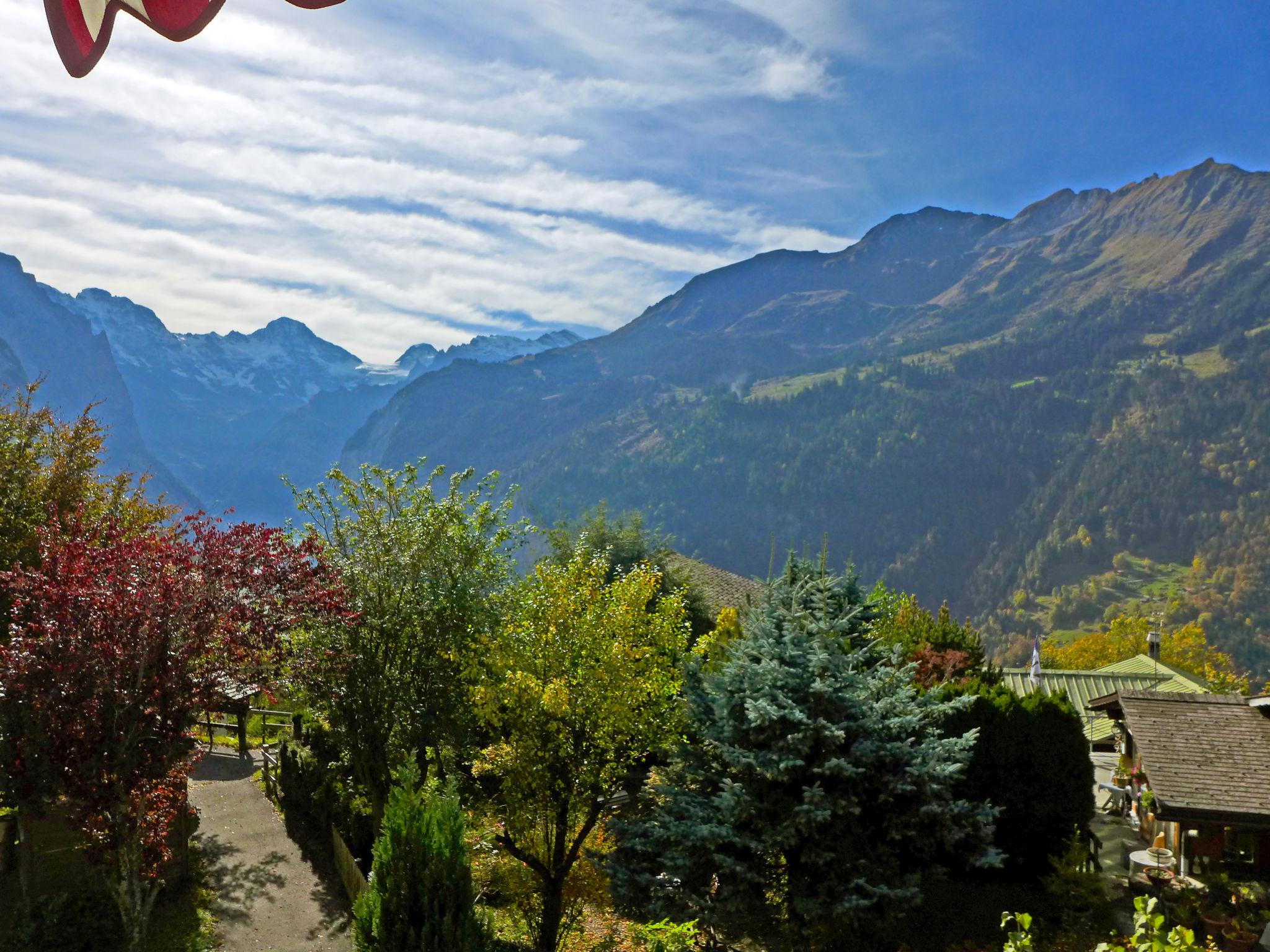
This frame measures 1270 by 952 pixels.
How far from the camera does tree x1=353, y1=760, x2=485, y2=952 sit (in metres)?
11.2

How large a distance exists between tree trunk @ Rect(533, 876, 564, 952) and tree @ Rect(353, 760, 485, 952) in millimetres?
2883

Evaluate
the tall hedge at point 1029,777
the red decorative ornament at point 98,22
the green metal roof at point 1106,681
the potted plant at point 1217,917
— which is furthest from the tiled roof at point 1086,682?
the red decorative ornament at point 98,22

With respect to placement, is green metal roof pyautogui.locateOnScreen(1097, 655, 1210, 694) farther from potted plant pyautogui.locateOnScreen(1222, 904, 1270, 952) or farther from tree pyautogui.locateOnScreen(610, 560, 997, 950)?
tree pyautogui.locateOnScreen(610, 560, 997, 950)

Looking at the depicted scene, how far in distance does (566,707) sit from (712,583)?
37082mm

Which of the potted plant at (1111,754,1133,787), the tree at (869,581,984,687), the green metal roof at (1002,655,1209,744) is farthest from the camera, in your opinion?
the green metal roof at (1002,655,1209,744)

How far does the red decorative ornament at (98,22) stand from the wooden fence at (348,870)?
15229 millimetres

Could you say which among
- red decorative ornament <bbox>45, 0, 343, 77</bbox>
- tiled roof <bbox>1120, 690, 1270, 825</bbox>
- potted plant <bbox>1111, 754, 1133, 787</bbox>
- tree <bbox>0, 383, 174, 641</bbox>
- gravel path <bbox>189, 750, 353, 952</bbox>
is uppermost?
tree <bbox>0, 383, 174, 641</bbox>

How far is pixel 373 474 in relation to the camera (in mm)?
17484

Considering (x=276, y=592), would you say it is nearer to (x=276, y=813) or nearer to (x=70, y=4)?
(x=276, y=813)

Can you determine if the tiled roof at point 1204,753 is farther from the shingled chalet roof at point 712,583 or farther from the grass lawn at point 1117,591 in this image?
the grass lawn at point 1117,591

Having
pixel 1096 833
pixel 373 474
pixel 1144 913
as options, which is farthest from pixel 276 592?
pixel 1096 833

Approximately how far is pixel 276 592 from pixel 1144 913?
12.4 m

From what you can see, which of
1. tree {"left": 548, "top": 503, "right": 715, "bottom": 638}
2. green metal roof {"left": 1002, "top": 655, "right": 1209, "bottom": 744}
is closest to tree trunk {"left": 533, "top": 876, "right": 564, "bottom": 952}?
tree {"left": 548, "top": 503, "right": 715, "bottom": 638}

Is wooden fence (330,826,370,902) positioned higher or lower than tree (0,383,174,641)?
lower
